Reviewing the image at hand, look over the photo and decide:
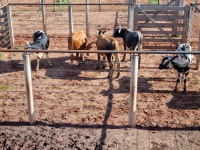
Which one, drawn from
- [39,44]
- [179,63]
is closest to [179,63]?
[179,63]

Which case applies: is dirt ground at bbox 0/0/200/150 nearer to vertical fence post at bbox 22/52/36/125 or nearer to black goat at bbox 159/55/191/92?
vertical fence post at bbox 22/52/36/125

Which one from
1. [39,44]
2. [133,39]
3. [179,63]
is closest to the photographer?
[179,63]

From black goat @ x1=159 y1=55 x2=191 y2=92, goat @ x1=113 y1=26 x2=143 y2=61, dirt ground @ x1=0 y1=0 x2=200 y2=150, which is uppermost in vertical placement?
goat @ x1=113 y1=26 x2=143 y2=61

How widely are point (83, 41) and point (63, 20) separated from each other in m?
6.54

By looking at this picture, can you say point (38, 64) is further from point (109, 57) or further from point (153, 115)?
point (153, 115)

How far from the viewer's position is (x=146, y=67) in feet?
35.4

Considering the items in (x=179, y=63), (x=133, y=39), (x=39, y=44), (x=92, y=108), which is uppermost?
(x=133, y=39)

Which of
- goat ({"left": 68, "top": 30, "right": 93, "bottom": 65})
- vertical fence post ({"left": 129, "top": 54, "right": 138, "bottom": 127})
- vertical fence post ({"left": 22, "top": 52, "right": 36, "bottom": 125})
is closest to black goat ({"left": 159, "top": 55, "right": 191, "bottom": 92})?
vertical fence post ({"left": 129, "top": 54, "right": 138, "bottom": 127})

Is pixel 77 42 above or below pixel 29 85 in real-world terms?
above

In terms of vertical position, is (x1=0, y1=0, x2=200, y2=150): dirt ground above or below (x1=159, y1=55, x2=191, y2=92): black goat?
below

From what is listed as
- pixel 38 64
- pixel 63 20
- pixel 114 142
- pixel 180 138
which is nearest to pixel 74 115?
pixel 114 142

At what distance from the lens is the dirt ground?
6.50 meters

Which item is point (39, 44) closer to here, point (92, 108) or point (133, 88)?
point (92, 108)

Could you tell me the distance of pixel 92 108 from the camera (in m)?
7.95
